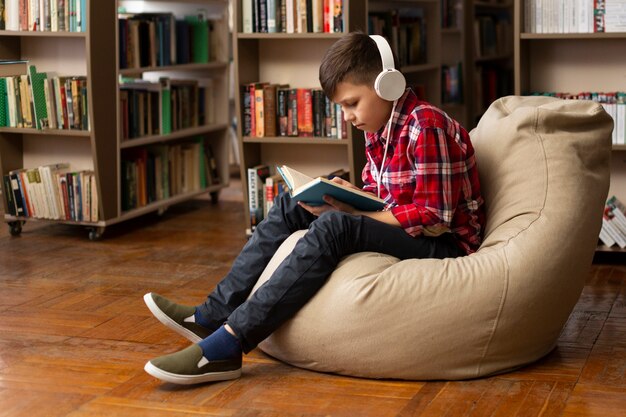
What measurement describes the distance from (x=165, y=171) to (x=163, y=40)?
66 cm

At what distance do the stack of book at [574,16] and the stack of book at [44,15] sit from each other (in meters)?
1.86

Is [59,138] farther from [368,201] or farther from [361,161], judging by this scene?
[368,201]

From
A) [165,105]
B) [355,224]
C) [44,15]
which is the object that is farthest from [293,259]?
[165,105]

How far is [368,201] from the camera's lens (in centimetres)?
260

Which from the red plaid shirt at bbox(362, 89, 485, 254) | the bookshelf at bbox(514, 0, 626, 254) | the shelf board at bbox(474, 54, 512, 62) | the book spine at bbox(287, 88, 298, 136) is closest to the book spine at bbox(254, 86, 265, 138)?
the book spine at bbox(287, 88, 298, 136)

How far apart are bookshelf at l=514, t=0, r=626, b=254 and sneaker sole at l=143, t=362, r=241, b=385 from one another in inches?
77.1

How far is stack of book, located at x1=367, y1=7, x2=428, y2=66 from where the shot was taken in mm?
4637

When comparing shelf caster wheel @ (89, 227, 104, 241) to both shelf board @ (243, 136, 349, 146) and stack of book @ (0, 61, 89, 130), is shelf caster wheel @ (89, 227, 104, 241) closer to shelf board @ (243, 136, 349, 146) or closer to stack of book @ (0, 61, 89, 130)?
stack of book @ (0, 61, 89, 130)

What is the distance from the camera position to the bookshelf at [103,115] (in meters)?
4.25

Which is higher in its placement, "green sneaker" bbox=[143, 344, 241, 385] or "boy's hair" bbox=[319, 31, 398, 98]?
"boy's hair" bbox=[319, 31, 398, 98]

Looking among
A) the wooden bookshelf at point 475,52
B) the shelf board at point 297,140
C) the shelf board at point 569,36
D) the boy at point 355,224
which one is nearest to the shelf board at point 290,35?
the shelf board at point 297,140

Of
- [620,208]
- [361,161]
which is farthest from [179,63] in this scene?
[620,208]

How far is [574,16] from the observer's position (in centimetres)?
382

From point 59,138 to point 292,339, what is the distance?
2.46 meters
